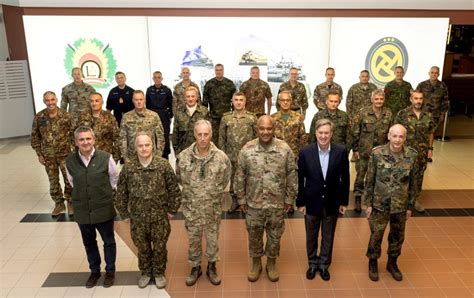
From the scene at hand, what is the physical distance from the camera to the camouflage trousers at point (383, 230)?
4375mm

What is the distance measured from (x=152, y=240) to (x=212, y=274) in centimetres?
75

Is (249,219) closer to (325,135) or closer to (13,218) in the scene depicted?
(325,135)

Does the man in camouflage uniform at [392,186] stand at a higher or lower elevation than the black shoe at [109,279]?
higher

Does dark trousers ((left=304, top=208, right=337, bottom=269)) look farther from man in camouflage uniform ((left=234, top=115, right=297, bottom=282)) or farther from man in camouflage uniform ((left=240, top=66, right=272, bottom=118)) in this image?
man in camouflage uniform ((left=240, top=66, right=272, bottom=118))

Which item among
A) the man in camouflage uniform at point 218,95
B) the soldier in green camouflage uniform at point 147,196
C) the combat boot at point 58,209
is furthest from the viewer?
the man in camouflage uniform at point 218,95

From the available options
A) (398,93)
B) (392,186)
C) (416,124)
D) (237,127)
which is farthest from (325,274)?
(398,93)

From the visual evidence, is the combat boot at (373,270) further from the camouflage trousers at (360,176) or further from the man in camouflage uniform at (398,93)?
the man in camouflage uniform at (398,93)

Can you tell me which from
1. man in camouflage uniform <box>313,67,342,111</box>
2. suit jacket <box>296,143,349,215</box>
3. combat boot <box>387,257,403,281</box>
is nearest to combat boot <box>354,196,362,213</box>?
combat boot <box>387,257,403,281</box>

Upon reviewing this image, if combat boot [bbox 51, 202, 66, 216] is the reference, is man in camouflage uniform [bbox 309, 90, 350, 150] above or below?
above

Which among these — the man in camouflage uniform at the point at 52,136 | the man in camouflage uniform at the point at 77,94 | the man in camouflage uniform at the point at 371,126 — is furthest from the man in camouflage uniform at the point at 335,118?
the man in camouflage uniform at the point at 77,94

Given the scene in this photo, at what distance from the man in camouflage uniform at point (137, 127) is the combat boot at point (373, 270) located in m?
2.97

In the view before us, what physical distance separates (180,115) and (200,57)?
334 centimetres

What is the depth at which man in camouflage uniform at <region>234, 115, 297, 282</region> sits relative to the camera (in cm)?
424

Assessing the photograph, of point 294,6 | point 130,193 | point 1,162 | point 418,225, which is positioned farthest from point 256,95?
point 1,162
